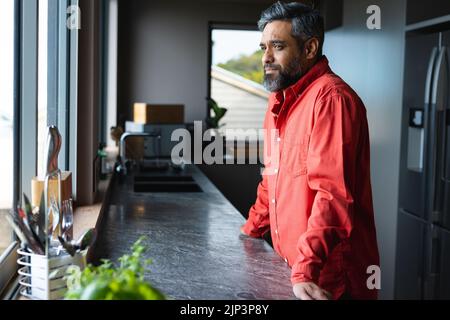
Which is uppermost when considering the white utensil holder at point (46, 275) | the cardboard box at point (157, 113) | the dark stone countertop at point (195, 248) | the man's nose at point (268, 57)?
the man's nose at point (268, 57)

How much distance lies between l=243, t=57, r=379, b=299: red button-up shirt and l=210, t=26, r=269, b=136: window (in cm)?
385

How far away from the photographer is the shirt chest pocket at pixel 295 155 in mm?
2076

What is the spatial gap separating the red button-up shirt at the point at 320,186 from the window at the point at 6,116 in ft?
2.75

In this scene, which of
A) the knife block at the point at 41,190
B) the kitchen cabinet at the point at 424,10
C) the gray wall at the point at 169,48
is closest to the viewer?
the knife block at the point at 41,190

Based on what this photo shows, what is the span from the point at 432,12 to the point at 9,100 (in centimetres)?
303

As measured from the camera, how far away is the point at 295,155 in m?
2.11

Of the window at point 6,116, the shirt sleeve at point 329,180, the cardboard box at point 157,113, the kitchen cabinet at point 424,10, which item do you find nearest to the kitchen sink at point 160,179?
the cardboard box at point 157,113

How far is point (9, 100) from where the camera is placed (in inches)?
74.2

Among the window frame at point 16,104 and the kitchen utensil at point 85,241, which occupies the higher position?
the window frame at point 16,104

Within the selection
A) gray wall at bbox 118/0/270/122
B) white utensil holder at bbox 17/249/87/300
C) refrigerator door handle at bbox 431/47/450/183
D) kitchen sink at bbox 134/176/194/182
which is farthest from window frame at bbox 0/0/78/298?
gray wall at bbox 118/0/270/122

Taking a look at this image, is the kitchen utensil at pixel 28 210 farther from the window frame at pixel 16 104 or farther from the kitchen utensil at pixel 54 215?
the window frame at pixel 16 104

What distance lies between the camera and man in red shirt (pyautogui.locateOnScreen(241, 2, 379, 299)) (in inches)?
70.1

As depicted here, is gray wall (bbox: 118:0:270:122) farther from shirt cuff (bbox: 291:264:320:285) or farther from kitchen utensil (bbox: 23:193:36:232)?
kitchen utensil (bbox: 23:193:36:232)

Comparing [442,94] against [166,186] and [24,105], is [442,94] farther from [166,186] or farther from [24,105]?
[24,105]
